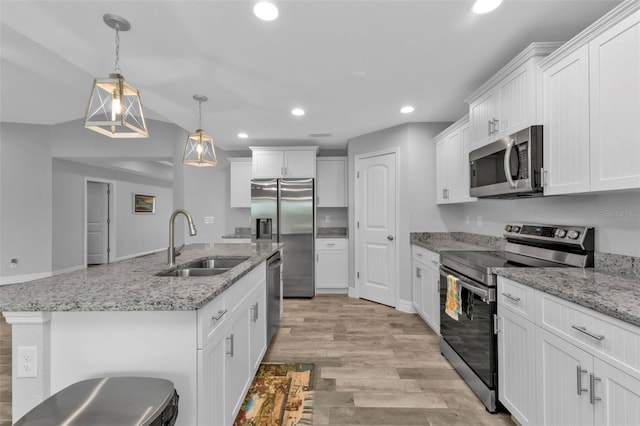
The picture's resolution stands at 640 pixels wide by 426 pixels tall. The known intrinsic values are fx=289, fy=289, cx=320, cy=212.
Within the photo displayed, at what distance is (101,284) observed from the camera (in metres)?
1.37

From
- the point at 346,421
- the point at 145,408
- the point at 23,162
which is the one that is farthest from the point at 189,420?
the point at 23,162

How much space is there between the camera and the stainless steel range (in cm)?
184

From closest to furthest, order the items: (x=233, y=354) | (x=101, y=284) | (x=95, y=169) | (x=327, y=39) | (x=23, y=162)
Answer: (x=101, y=284) < (x=233, y=354) < (x=327, y=39) < (x=23, y=162) < (x=95, y=169)

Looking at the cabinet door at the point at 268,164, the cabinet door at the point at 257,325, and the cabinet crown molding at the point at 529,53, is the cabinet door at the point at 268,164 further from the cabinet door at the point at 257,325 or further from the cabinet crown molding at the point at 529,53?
the cabinet crown molding at the point at 529,53

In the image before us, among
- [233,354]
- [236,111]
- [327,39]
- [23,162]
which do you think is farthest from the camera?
[23,162]

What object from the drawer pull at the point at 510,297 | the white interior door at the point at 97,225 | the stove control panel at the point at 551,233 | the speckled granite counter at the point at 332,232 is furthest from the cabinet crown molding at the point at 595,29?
the white interior door at the point at 97,225

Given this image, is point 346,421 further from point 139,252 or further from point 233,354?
point 139,252

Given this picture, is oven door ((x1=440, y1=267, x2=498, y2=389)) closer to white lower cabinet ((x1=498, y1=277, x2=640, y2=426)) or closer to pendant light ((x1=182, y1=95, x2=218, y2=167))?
white lower cabinet ((x1=498, y1=277, x2=640, y2=426))

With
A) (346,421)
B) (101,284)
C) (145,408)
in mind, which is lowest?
(346,421)

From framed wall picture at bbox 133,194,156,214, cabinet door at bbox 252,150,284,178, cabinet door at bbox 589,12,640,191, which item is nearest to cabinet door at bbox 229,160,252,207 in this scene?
cabinet door at bbox 252,150,284,178

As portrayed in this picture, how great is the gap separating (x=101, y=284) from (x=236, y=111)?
258cm

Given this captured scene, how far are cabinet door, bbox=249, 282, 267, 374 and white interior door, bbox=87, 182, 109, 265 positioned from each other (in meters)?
6.33

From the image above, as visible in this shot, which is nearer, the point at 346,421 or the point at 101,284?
the point at 101,284

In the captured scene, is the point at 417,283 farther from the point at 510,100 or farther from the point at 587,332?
the point at 587,332
